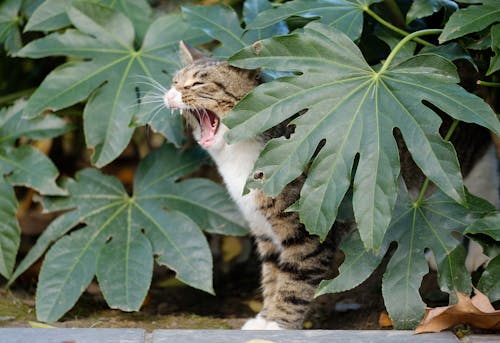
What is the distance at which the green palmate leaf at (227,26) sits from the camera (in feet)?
10.4

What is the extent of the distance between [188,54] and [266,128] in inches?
34.2

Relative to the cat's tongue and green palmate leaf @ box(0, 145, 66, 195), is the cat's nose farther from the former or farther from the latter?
green palmate leaf @ box(0, 145, 66, 195)

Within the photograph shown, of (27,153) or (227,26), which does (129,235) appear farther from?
(227,26)

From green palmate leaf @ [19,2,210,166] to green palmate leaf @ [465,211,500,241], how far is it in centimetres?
148

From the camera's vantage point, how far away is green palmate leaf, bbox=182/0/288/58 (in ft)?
10.4

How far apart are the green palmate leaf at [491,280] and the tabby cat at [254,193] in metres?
0.67

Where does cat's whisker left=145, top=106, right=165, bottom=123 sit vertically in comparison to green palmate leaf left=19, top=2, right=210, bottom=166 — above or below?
below

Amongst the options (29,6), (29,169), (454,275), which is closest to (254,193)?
(454,275)

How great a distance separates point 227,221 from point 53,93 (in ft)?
3.04

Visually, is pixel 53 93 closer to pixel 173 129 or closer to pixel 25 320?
pixel 173 129

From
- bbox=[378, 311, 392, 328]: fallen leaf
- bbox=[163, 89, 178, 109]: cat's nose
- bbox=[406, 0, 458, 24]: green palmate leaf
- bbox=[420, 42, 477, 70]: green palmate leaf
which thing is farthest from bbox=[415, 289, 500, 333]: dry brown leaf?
bbox=[163, 89, 178, 109]: cat's nose

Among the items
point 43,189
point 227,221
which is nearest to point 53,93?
point 43,189

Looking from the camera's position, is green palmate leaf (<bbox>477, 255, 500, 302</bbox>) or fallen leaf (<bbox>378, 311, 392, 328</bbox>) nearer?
green palmate leaf (<bbox>477, 255, 500, 302</bbox>)

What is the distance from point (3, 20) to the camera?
3637 millimetres
